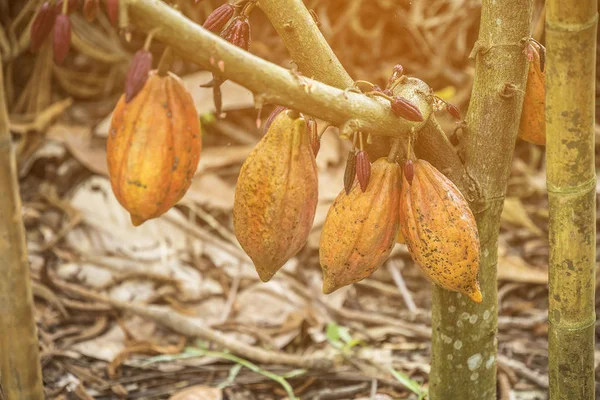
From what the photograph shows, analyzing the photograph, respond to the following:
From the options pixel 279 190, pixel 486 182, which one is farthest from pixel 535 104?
pixel 279 190

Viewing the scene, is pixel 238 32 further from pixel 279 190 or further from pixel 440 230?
pixel 440 230

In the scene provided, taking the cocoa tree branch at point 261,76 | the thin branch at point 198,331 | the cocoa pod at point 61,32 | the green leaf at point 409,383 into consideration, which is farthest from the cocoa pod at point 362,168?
the thin branch at point 198,331

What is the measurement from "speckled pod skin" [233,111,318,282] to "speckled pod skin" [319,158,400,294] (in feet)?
0.26

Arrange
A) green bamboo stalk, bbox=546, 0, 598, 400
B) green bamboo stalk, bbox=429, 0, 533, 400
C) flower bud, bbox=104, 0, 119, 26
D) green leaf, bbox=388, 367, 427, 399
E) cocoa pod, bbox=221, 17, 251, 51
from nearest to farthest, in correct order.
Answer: flower bud, bbox=104, 0, 119, 26 → green bamboo stalk, bbox=546, 0, 598, 400 → cocoa pod, bbox=221, 17, 251, 51 → green bamboo stalk, bbox=429, 0, 533, 400 → green leaf, bbox=388, 367, 427, 399

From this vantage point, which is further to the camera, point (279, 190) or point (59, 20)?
point (279, 190)

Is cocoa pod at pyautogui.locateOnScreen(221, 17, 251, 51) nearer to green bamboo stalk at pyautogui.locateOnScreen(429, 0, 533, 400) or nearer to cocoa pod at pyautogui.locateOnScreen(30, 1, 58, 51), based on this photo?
cocoa pod at pyautogui.locateOnScreen(30, 1, 58, 51)

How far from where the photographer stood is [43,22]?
3.74 feet

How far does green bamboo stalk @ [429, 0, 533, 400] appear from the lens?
1591 millimetres

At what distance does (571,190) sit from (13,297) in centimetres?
108

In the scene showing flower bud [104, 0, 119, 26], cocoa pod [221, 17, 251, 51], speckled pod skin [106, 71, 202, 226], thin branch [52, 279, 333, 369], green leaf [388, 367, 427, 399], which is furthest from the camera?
thin branch [52, 279, 333, 369]

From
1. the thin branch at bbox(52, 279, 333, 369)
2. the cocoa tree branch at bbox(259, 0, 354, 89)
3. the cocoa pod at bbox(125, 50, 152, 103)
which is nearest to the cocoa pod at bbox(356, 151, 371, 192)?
the cocoa tree branch at bbox(259, 0, 354, 89)

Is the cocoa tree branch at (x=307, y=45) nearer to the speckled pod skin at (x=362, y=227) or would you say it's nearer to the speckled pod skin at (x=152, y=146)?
the speckled pod skin at (x=362, y=227)

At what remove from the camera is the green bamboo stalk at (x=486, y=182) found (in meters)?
1.59

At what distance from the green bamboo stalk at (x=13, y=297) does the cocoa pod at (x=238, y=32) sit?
43 centimetres
